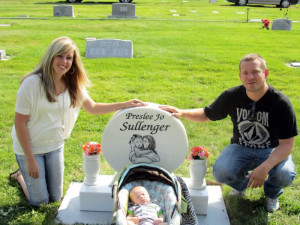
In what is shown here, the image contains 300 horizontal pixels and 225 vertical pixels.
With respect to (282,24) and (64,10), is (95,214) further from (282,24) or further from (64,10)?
(64,10)

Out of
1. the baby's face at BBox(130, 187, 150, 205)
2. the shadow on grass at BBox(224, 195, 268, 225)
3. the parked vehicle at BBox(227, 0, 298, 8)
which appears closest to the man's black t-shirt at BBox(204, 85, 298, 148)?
the shadow on grass at BBox(224, 195, 268, 225)

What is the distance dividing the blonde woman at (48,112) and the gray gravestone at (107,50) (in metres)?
5.91

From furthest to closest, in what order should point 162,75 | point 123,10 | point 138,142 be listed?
point 123,10 → point 162,75 → point 138,142

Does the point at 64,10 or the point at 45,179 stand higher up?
the point at 64,10

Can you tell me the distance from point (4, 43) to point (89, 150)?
28.9ft

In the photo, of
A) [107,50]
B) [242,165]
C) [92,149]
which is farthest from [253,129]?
[107,50]

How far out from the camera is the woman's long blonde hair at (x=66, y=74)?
10.7ft

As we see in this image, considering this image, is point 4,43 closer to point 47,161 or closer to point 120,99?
point 120,99

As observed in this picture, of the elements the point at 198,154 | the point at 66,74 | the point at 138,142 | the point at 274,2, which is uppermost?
the point at 274,2

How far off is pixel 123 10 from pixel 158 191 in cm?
1771

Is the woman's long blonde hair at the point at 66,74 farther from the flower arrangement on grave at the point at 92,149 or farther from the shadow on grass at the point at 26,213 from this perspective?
the shadow on grass at the point at 26,213

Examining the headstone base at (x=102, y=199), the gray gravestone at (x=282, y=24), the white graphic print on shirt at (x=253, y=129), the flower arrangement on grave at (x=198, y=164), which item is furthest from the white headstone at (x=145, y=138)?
the gray gravestone at (x=282, y=24)

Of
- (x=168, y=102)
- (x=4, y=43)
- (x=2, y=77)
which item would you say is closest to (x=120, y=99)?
(x=168, y=102)

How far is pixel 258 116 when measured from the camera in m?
3.41
